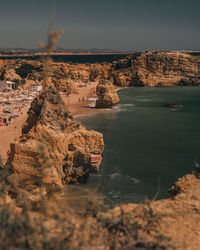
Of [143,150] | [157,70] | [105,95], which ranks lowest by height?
[143,150]

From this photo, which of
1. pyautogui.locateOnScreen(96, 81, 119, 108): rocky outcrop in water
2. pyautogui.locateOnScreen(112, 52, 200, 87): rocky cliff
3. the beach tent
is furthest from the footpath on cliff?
pyautogui.locateOnScreen(112, 52, 200, 87): rocky cliff

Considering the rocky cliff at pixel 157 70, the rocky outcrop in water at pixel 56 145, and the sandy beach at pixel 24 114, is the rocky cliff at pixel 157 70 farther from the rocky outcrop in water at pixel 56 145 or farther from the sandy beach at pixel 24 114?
the rocky outcrop in water at pixel 56 145

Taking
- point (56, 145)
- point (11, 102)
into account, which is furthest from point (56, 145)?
point (11, 102)

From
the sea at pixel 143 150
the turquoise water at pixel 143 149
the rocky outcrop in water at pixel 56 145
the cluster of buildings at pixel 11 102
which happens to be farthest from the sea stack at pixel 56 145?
the cluster of buildings at pixel 11 102

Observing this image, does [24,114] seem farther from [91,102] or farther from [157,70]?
[157,70]

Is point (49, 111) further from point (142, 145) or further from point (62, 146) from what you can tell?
point (142, 145)

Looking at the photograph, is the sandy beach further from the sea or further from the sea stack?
the sea
